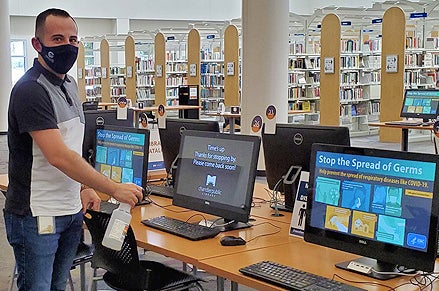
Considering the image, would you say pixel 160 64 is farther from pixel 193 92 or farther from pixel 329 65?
pixel 329 65

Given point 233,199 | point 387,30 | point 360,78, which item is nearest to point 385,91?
point 387,30

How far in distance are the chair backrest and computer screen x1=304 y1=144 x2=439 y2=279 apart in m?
0.75

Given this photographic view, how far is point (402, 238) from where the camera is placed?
7.39ft

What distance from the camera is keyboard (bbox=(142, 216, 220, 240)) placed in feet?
9.35

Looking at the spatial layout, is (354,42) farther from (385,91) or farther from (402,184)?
(402,184)

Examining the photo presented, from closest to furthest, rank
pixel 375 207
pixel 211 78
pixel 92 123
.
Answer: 1. pixel 375 207
2. pixel 92 123
3. pixel 211 78

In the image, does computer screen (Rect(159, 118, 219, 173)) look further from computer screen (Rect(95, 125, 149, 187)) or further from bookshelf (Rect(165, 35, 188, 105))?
bookshelf (Rect(165, 35, 188, 105))

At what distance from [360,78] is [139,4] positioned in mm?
7939

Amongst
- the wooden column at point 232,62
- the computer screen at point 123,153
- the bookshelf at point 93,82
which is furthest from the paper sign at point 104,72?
the computer screen at point 123,153

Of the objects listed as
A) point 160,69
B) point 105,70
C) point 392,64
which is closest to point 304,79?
point 392,64

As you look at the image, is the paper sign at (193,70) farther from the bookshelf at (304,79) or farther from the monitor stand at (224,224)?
the monitor stand at (224,224)

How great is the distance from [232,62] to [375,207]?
1055cm

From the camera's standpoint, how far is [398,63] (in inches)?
453

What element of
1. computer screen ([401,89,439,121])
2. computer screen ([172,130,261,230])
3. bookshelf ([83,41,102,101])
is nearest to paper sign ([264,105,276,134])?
Answer: computer screen ([172,130,261,230])
